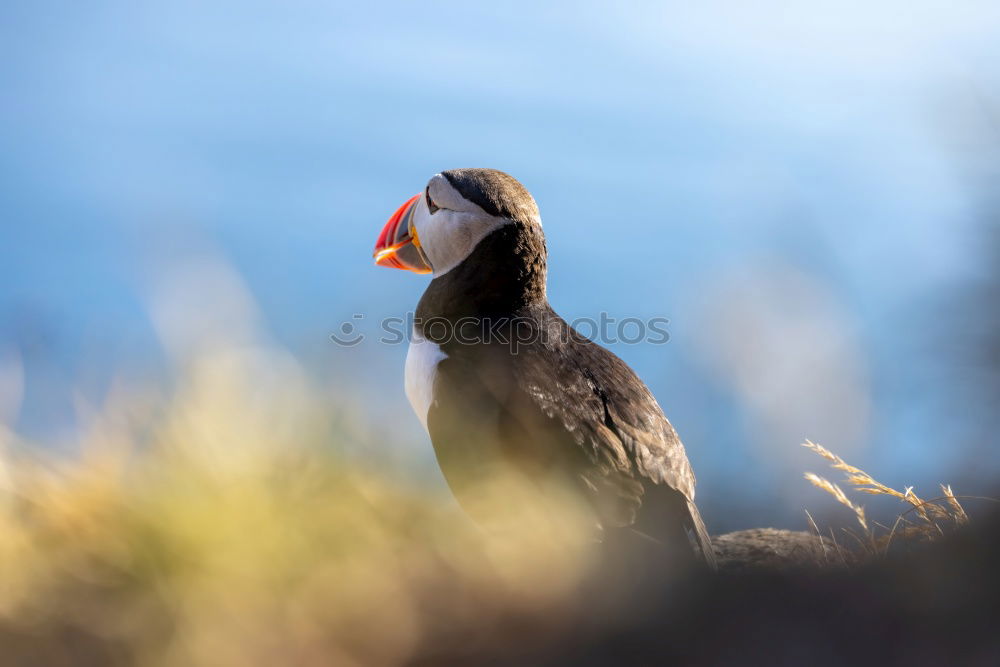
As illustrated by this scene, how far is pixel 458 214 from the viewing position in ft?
19.1

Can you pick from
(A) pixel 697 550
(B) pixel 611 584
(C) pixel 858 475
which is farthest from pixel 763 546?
(B) pixel 611 584

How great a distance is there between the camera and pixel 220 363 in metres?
2.59

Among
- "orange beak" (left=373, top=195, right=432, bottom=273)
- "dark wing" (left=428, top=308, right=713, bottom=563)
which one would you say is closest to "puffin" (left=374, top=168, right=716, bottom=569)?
"dark wing" (left=428, top=308, right=713, bottom=563)

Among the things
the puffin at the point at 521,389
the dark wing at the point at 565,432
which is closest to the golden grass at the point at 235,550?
the puffin at the point at 521,389

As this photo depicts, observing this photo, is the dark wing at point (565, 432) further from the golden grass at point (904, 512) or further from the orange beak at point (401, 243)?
the orange beak at point (401, 243)

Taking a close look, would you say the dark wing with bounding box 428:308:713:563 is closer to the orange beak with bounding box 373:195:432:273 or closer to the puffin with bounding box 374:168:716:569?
the puffin with bounding box 374:168:716:569

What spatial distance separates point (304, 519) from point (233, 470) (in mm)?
230

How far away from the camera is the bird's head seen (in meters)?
5.62

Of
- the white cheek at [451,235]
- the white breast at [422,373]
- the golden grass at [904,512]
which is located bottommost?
the golden grass at [904,512]

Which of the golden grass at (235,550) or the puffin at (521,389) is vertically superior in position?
Answer: the puffin at (521,389)

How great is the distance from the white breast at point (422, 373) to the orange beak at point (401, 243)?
4.02 ft

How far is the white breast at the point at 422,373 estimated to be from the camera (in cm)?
520

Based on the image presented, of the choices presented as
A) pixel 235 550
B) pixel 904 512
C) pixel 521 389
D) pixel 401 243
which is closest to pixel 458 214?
pixel 401 243

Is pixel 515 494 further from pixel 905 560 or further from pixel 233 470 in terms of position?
pixel 905 560
